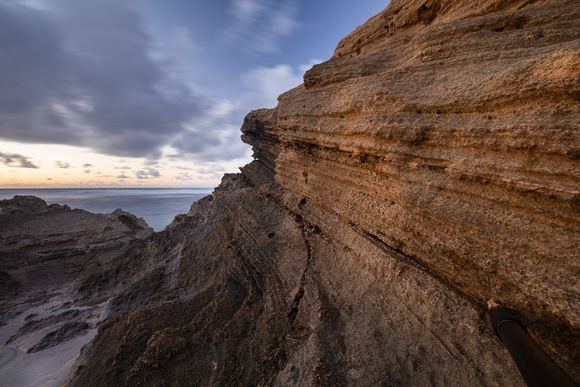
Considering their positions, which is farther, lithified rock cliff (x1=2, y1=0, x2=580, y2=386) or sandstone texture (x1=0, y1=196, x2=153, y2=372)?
sandstone texture (x1=0, y1=196, x2=153, y2=372)

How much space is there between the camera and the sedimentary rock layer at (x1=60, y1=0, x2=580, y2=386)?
8.49 feet

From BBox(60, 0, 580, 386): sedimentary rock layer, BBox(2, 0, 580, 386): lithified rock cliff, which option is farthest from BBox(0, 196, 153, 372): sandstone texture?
BBox(60, 0, 580, 386): sedimentary rock layer

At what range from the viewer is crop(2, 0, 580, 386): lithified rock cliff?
2.59 meters

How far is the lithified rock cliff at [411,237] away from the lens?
2586 mm

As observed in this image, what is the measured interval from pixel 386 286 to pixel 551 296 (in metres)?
1.89

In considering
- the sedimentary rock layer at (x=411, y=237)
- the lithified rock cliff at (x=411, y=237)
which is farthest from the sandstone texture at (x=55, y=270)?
the sedimentary rock layer at (x=411, y=237)

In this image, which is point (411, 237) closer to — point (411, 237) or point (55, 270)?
point (411, 237)

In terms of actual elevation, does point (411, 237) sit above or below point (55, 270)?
above

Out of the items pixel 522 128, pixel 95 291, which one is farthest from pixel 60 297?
pixel 522 128

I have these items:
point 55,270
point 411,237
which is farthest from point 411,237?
point 55,270

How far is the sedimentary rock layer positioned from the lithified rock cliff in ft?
0.07

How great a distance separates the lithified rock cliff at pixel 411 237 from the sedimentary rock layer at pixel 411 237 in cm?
2

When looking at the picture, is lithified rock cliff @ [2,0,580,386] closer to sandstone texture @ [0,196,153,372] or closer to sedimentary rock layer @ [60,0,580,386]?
sedimentary rock layer @ [60,0,580,386]

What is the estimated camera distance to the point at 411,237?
3744 millimetres
